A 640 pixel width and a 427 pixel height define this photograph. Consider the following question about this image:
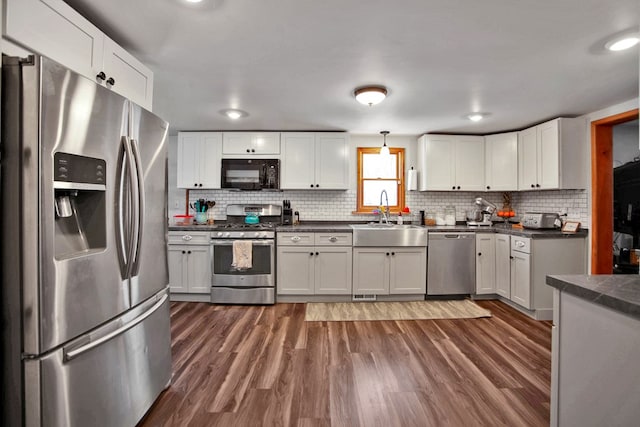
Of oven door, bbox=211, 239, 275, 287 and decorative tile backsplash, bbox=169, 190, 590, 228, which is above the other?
decorative tile backsplash, bbox=169, 190, 590, 228

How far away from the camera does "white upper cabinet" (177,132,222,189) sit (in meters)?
4.11

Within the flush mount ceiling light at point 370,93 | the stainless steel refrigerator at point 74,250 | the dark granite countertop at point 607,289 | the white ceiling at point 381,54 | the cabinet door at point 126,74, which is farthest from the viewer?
the flush mount ceiling light at point 370,93

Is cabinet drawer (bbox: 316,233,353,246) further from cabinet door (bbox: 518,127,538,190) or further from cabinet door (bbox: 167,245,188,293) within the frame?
cabinet door (bbox: 518,127,538,190)

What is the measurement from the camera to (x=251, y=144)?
4.11 m

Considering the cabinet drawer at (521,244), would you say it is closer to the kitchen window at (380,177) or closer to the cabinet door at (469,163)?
the cabinet door at (469,163)

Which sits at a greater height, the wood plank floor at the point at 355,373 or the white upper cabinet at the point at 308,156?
the white upper cabinet at the point at 308,156

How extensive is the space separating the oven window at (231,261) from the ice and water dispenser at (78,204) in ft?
7.53

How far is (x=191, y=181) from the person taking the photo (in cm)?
411

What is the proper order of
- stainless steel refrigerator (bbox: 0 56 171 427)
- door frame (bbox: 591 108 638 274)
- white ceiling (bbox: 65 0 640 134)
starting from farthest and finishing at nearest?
door frame (bbox: 591 108 638 274) < white ceiling (bbox: 65 0 640 134) < stainless steel refrigerator (bbox: 0 56 171 427)

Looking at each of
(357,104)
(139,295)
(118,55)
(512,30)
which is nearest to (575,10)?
(512,30)

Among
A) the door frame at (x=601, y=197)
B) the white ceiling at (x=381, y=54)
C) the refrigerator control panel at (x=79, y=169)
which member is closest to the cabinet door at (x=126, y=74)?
the white ceiling at (x=381, y=54)

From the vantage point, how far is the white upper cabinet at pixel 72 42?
124 cm

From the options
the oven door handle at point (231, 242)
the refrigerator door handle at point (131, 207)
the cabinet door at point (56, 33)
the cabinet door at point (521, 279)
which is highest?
the cabinet door at point (56, 33)

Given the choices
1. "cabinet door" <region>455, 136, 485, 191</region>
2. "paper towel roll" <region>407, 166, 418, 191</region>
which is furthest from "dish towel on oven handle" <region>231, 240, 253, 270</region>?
"cabinet door" <region>455, 136, 485, 191</region>
